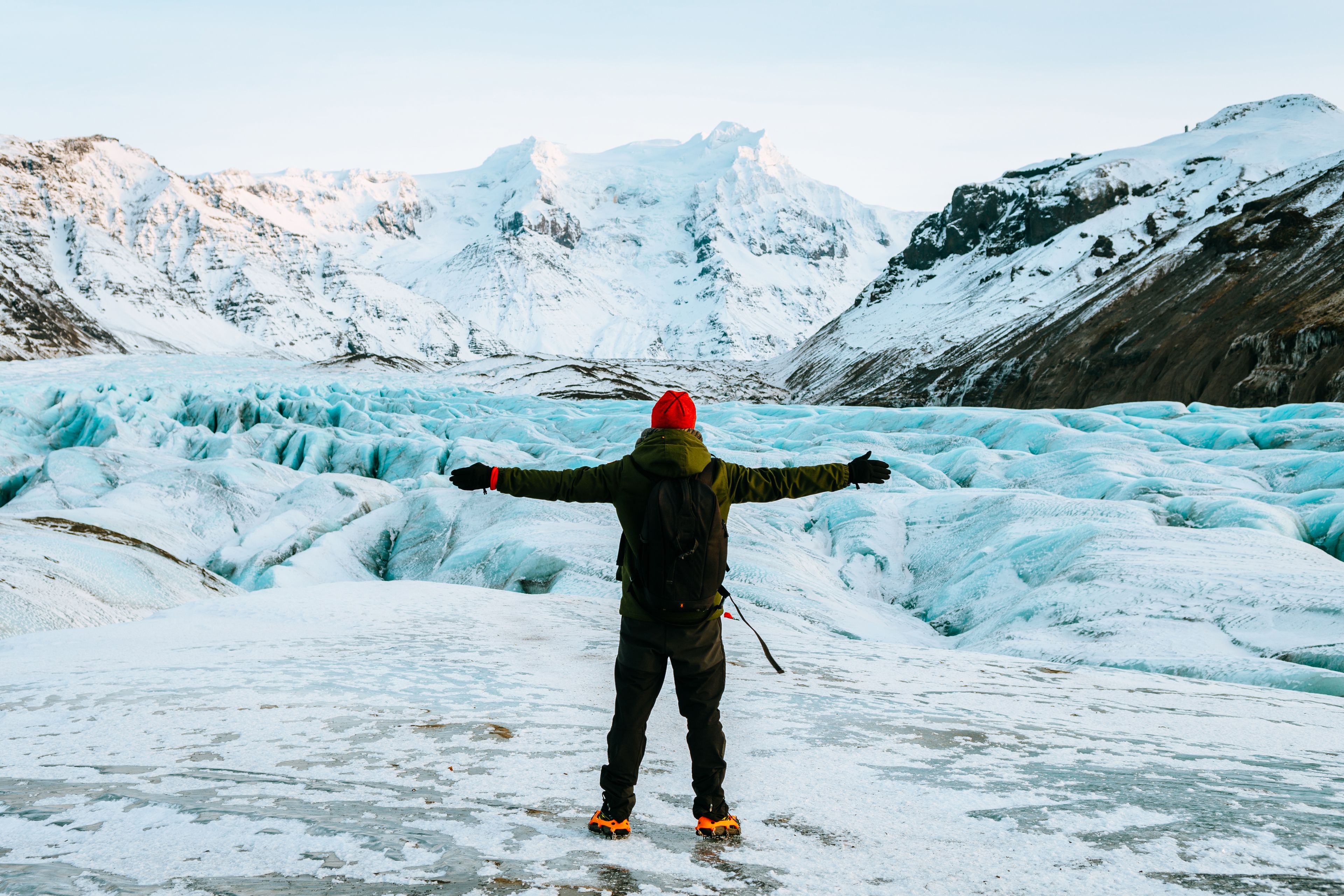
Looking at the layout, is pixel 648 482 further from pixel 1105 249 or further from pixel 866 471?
pixel 1105 249

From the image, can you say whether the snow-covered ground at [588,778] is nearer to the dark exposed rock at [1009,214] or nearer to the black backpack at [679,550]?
the black backpack at [679,550]

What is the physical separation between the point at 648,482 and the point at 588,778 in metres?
1.60

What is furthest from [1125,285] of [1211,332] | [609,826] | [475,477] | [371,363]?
[371,363]

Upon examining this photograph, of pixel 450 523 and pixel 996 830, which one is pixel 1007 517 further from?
pixel 996 830

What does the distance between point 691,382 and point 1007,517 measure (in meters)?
110

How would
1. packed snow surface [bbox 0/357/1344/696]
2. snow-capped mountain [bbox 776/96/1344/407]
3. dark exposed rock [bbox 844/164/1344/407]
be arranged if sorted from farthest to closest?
snow-capped mountain [bbox 776/96/1344/407], dark exposed rock [bbox 844/164/1344/407], packed snow surface [bbox 0/357/1344/696]

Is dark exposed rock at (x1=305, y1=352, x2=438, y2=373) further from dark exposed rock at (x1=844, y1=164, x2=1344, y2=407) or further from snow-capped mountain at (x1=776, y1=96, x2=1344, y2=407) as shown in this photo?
dark exposed rock at (x1=844, y1=164, x2=1344, y2=407)

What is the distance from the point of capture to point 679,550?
3.59 meters

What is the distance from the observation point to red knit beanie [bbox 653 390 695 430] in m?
3.79

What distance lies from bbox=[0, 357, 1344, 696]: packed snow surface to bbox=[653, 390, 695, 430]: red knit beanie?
7.48 metres

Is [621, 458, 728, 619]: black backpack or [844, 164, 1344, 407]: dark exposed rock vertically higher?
[844, 164, 1344, 407]: dark exposed rock

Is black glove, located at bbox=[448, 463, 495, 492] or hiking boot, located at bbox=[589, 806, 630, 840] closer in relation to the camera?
hiking boot, located at bbox=[589, 806, 630, 840]

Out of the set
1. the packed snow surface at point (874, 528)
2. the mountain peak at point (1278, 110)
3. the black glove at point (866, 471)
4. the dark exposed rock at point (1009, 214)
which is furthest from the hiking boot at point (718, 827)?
the mountain peak at point (1278, 110)

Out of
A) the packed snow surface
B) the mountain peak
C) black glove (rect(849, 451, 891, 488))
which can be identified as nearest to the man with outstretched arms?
black glove (rect(849, 451, 891, 488))
